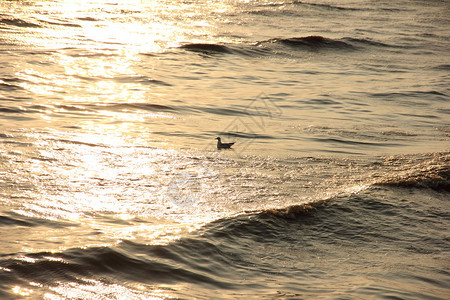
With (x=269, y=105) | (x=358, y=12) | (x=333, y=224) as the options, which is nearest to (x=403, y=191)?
(x=333, y=224)

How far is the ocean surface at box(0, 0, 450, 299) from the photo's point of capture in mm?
4359

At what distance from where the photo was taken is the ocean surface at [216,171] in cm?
436

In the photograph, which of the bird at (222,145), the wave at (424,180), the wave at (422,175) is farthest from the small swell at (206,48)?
the wave at (424,180)

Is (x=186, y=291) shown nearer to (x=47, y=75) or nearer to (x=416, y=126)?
(x=416, y=126)

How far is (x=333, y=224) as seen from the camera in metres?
5.46

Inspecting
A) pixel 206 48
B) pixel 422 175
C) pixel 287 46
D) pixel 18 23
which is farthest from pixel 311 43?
pixel 422 175

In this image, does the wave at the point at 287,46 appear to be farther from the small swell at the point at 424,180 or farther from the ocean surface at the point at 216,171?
the small swell at the point at 424,180

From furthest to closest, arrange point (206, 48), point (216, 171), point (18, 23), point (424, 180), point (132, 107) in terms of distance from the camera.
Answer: point (18, 23) → point (206, 48) → point (132, 107) → point (216, 171) → point (424, 180)

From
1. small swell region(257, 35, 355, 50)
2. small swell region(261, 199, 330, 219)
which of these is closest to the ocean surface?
small swell region(261, 199, 330, 219)

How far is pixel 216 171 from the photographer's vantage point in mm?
6844

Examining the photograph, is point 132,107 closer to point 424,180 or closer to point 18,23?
point 424,180

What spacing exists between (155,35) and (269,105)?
7.20 m

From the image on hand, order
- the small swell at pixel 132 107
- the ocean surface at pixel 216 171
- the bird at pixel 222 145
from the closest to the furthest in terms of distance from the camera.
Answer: the ocean surface at pixel 216 171, the bird at pixel 222 145, the small swell at pixel 132 107

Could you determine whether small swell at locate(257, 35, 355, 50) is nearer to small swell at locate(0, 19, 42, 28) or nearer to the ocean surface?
the ocean surface
